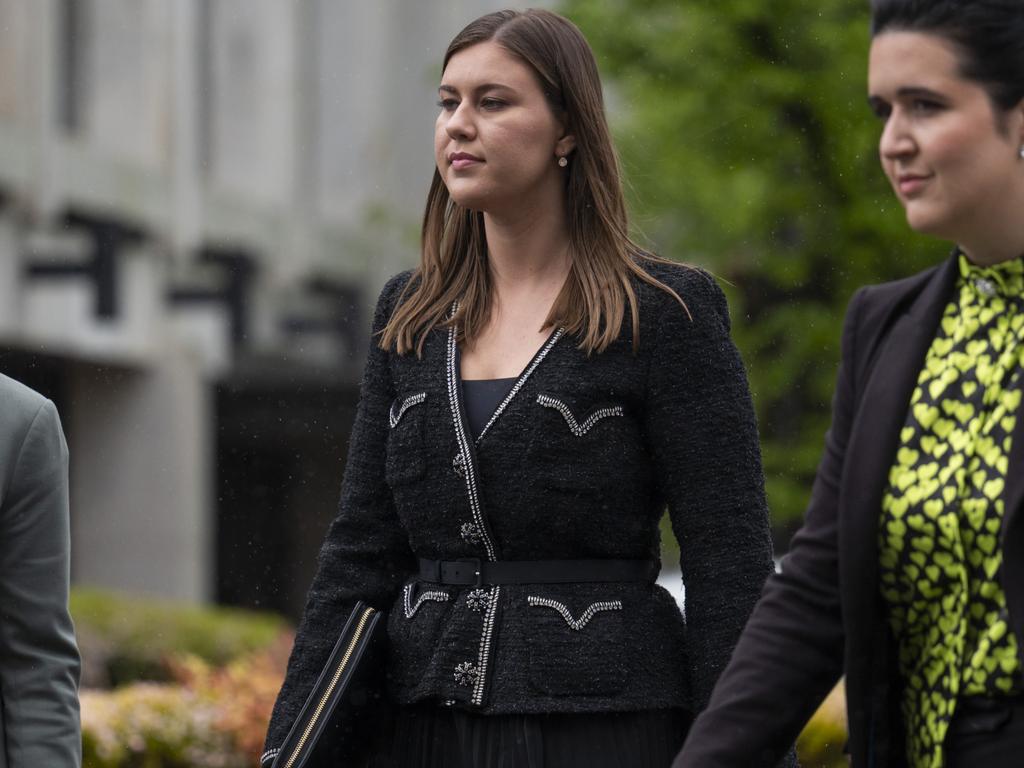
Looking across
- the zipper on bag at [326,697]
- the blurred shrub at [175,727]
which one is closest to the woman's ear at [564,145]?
the zipper on bag at [326,697]

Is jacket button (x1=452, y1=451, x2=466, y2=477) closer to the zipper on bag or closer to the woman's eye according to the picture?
the zipper on bag

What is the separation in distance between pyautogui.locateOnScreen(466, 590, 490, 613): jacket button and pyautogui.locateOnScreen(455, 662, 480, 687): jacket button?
0.31 ft

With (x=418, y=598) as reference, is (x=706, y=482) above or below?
above

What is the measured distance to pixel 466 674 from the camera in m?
3.36

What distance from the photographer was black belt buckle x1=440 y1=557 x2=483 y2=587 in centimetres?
343

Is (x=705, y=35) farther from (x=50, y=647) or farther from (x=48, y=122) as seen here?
(x=50, y=647)

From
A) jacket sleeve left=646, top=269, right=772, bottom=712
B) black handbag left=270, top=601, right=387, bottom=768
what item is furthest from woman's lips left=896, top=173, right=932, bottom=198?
black handbag left=270, top=601, right=387, bottom=768

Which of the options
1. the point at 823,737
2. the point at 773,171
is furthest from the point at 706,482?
the point at 773,171

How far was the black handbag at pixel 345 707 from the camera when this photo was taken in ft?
11.0

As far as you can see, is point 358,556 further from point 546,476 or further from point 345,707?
point 546,476

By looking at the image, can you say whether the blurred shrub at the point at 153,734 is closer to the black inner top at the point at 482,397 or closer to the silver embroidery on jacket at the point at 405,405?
the silver embroidery on jacket at the point at 405,405

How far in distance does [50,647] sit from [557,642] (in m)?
0.81

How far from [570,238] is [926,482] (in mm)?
1281

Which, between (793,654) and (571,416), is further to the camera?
(571,416)
